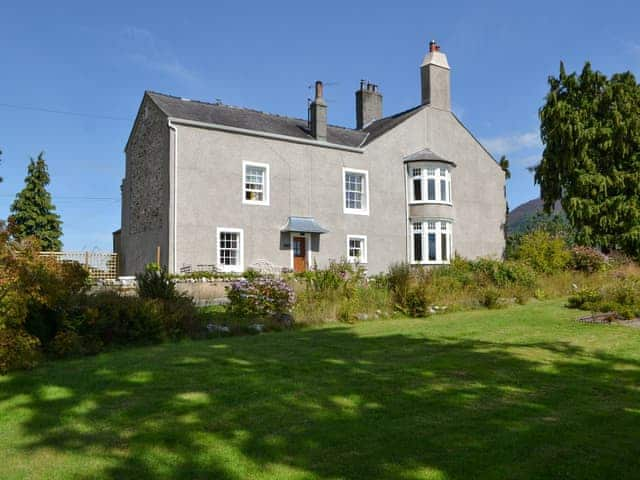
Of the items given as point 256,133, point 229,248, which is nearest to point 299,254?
point 229,248

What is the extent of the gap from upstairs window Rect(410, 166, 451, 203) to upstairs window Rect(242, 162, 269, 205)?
7.97 meters

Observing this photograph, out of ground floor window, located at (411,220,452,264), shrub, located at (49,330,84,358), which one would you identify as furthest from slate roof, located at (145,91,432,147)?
shrub, located at (49,330,84,358)

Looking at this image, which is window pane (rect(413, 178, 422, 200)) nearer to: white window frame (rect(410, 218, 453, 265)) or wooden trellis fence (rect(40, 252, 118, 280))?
white window frame (rect(410, 218, 453, 265))

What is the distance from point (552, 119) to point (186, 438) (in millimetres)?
27466

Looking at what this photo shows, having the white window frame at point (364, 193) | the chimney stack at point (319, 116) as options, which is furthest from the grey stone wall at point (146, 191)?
the white window frame at point (364, 193)

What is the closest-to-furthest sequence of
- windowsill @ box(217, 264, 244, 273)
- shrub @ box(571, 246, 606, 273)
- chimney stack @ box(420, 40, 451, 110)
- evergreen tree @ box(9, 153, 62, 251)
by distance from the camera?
windowsill @ box(217, 264, 244, 273), shrub @ box(571, 246, 606, 273), chimney stack @ box(420, 40, 451, 110), evergreen tree @ box(9, 153, 62, 251)

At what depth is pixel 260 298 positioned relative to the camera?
13.6 m

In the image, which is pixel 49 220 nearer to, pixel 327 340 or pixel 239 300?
pixel 239 300

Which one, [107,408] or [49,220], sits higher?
[49,220]

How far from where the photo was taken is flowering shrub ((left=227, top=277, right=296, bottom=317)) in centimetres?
1357

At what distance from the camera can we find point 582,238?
87.2 ft

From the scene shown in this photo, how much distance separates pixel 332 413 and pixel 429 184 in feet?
77.2

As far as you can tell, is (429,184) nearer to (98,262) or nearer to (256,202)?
(256,202)

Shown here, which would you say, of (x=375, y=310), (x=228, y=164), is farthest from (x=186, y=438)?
(x=228, y=164)
